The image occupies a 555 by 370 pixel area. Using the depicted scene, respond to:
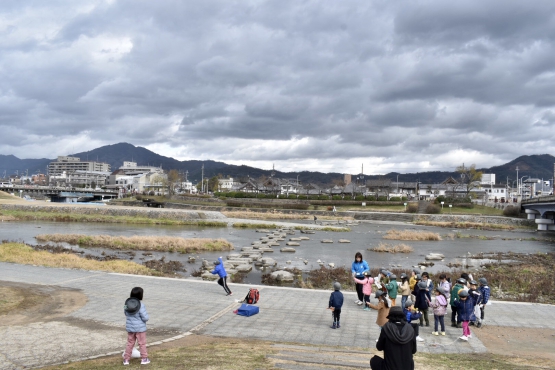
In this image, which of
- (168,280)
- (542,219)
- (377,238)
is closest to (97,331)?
(168,280)

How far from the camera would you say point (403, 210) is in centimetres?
8706

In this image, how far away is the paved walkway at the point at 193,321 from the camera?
9508 mm

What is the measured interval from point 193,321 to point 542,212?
68.4 metres

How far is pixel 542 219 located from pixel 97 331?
234 feet

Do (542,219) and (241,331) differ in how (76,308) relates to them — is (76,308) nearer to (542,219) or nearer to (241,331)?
(241,331)

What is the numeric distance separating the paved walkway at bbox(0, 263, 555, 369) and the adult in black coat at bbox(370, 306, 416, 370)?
4.71 m

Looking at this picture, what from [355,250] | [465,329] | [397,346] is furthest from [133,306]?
[355,250]

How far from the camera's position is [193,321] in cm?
1191

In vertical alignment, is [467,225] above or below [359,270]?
below

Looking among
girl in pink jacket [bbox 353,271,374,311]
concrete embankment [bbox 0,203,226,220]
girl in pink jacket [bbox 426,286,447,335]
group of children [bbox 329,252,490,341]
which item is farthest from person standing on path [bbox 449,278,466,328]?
concrete embankment [bbox 0,203,226,220]

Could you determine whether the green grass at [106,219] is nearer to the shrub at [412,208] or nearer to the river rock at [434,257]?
the river rock at [434,257]

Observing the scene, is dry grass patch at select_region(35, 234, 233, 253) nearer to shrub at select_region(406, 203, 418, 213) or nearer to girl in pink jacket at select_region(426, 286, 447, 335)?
girl in pink jacket at select_region(426, 286, 447, 335)

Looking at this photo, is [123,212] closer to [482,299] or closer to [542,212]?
[482,299]

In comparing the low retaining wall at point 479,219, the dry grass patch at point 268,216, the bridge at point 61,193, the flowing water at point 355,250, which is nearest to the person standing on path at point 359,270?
the flowing water at point 355,250
